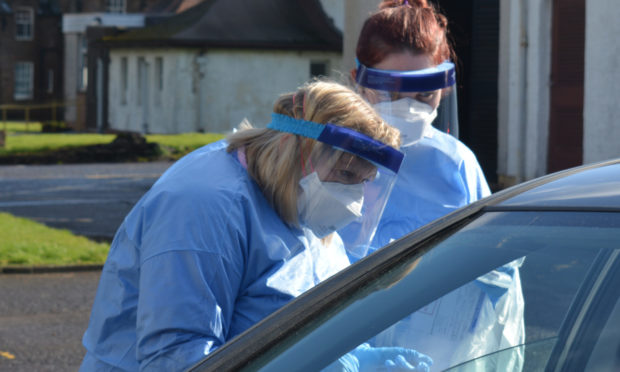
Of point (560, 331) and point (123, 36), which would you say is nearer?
point (560, 331)

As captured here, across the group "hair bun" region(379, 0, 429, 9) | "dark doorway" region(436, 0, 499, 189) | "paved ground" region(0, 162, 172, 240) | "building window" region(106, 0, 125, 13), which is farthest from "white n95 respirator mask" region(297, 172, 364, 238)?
"building window" region(106, 0, 125, 13)

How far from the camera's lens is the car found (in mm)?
1709

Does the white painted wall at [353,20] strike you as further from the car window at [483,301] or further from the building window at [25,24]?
the building window at [25,24]

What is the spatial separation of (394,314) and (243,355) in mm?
298

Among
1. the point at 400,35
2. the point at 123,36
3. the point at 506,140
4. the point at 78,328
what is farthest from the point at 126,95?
the point at 400,35

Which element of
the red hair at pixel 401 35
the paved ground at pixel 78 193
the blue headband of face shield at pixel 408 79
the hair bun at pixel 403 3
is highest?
the hair bun at pixel 403 3

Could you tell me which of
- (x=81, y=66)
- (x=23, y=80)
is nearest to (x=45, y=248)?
(x=81, y=66)

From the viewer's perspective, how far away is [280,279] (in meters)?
2.30

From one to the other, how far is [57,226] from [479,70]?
7.28 m

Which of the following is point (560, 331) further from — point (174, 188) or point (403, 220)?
point (403, 220)

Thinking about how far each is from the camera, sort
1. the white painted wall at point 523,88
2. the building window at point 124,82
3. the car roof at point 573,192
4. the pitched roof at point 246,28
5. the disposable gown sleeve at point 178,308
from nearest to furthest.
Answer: the car roof at point 573,192
the disposable gown sleeve at point 178,308
the white painted wall at point 523,88
the pitched roof at point 246,28
the building window at point 124,82

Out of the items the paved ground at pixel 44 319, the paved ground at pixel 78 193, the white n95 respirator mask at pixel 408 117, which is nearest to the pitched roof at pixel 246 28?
the paved ground at pixel 78 193

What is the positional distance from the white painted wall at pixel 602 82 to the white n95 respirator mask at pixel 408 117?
9.21 metres

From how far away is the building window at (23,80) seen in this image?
55.3 meters
